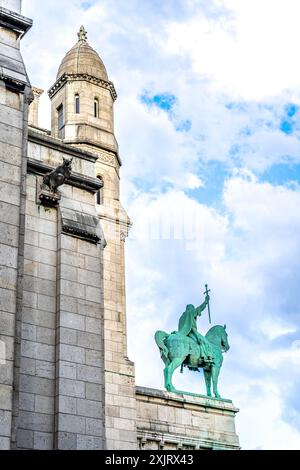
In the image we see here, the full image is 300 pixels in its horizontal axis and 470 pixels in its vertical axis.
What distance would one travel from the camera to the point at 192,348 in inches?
1626

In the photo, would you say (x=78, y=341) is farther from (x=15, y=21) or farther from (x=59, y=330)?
(x=15, y=21)

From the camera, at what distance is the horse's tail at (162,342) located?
40781 mm

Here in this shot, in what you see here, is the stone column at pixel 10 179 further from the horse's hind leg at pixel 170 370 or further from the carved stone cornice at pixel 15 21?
the horse's hind leg at pixel 170 370

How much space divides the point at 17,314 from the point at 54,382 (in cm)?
247

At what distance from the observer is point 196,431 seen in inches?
1489

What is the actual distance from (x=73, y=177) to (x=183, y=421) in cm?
1837

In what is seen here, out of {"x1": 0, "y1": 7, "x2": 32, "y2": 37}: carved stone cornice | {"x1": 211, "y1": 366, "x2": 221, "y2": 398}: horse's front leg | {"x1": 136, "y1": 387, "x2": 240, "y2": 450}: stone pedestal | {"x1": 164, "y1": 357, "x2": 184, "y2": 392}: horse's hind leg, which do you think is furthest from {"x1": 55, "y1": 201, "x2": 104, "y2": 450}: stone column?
{"x1": 211, "y1": 366, "x2": 221, "y2": 398}: horse's front leg

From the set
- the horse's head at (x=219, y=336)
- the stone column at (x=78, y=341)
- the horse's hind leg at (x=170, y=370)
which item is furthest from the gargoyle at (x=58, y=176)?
the horse's head at (x=219, y=336)

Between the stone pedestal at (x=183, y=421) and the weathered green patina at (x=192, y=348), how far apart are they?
Result: 1490 mm

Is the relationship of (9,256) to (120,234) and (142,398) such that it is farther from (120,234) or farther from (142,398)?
(120,234)

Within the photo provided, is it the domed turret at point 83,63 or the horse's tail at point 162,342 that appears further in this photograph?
the domed turret at point 83,63

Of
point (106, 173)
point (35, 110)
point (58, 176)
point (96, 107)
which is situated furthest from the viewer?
point (35, 110)

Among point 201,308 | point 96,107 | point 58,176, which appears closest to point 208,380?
point 201,308

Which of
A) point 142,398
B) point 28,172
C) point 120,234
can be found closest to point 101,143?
point 120,234
